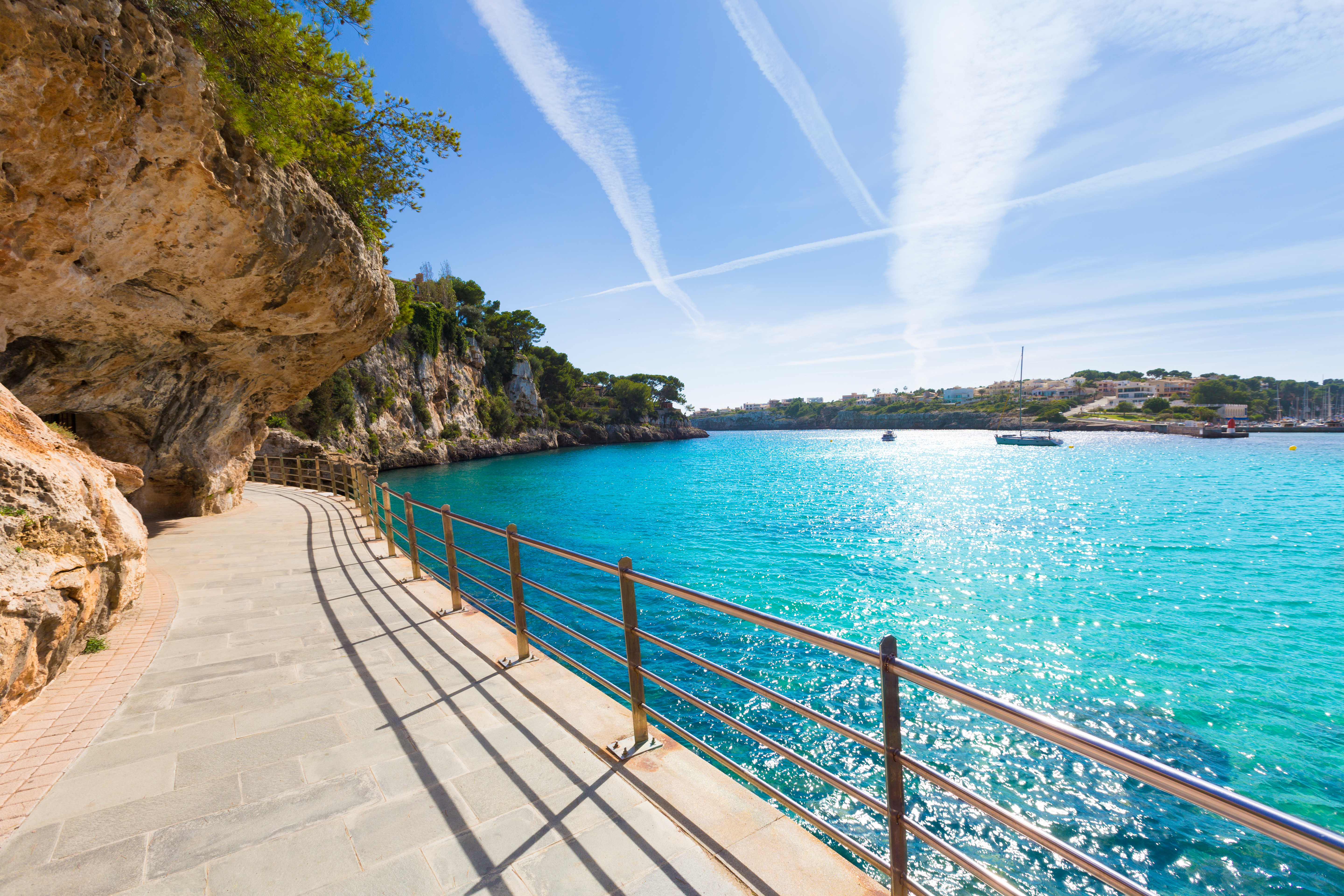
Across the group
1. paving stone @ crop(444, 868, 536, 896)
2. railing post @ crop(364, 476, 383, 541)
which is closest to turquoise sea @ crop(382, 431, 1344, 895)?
railing post @ crop(364, 476, 383, 541)

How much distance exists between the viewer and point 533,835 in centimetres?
272

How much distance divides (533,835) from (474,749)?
94 cm

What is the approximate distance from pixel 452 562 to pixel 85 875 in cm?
345

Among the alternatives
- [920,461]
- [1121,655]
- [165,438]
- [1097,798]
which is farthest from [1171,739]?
[920,461]

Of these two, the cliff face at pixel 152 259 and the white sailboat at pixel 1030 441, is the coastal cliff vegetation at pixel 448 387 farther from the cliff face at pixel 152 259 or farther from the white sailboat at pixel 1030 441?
the white sailboat at pixel 1030 441

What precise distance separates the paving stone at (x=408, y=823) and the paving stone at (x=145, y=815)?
84 centimetres

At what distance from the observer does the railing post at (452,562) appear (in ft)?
18.6

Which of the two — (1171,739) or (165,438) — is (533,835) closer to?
(1171,739)

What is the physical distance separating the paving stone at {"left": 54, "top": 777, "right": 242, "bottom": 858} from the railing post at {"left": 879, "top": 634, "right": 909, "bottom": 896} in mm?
3362

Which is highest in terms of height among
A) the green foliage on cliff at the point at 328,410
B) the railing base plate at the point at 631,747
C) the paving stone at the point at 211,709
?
the green foliage on cliff at the point at 328,410

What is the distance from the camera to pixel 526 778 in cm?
317

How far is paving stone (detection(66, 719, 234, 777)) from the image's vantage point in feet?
11.2

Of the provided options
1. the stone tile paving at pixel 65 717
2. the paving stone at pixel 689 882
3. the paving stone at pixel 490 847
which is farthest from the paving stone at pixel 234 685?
the paving stone at pixel 689 882

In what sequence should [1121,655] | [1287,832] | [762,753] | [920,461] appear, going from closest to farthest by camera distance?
[1287,832]
[762,753]
[1121,655]
[920,461]
